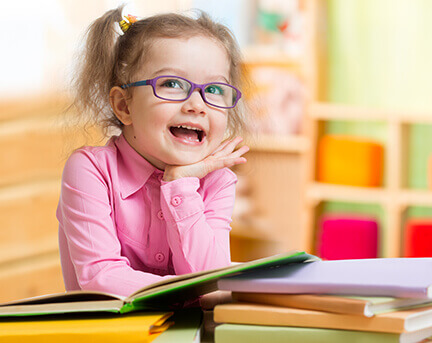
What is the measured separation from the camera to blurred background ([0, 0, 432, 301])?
101 inches

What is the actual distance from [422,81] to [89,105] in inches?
92.8

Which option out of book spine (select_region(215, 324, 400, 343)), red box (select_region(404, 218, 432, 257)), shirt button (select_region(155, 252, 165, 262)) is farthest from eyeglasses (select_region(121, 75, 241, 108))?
red box (select_region(404, 218, 432, 257))

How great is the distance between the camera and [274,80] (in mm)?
3053

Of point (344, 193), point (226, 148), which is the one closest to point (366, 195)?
point (344, 193)

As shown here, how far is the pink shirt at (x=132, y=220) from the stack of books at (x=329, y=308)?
0.55 feet

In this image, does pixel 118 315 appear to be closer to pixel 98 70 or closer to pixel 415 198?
pixel 98 70

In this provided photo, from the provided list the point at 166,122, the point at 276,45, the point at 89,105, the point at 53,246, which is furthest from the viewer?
the point at 276,45

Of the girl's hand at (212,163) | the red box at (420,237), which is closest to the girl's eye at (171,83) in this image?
the girl's hand at (212,163)

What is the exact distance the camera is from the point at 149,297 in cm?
59

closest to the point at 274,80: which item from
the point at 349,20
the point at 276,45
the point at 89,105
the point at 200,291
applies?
the point at 276,45

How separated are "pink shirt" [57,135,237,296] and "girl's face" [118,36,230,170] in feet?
0.13

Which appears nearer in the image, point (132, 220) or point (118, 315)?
point (118, 315)

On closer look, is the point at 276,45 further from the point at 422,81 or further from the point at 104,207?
the point at 104,207

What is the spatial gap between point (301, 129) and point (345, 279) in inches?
98.3
